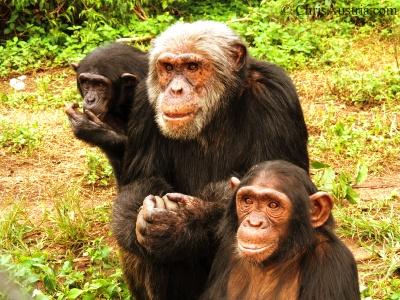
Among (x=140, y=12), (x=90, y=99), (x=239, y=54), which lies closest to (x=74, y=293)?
(x=239, y=54)

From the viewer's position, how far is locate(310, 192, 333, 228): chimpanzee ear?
4586 millimetres

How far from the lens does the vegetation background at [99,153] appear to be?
651 cm

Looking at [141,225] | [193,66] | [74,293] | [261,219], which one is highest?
→ [193,66]

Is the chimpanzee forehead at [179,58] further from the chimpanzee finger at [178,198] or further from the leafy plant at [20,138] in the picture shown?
the leafy plant at [20,138]

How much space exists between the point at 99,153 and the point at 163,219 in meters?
3.79

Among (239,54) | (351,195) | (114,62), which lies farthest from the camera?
(114,62)

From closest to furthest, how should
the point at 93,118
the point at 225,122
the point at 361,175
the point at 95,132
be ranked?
the point at 225,122 → the point at 95,132 → the point at 93,118 → the point at 361,175

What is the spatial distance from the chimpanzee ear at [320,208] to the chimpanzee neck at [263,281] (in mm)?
257

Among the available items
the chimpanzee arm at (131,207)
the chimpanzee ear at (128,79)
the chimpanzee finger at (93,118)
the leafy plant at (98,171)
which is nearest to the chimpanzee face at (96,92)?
the chimpanzee ear at (128,79)

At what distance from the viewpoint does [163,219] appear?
211 inches

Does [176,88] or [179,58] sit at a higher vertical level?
[179,58]

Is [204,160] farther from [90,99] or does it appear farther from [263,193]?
[90,99]

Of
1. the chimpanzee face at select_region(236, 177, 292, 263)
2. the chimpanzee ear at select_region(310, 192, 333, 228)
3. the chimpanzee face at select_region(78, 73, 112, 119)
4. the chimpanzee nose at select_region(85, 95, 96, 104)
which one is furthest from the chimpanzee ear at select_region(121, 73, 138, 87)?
the chimpanzee ear at select_region(310, 192, 333, 228)

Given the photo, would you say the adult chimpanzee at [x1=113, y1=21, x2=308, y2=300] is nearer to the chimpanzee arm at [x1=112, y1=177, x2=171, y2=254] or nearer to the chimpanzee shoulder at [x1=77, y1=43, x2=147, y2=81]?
the chimpanzee arm at [x1=112, y1=177, x2=171, y2=254]
